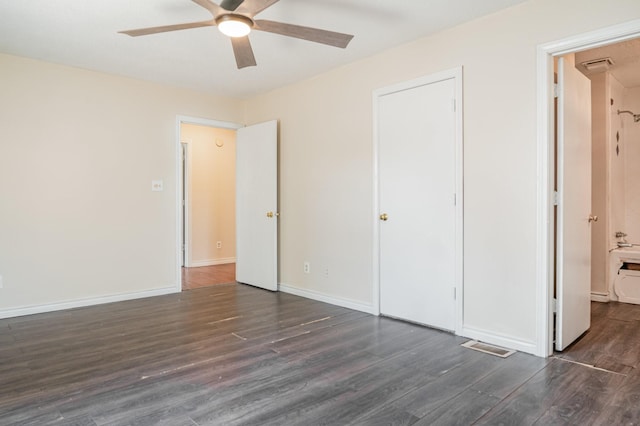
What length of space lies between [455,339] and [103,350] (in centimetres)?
264

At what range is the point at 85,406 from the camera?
209 cm

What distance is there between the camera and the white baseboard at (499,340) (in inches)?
111

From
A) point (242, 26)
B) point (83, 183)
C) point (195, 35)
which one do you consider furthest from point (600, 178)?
point (83, 183)

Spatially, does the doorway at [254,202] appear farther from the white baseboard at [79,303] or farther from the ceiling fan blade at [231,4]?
the ceiling fan blade at [231,4]

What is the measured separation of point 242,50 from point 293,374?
85.3 inches

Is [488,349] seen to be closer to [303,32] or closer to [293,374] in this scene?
[293,374]

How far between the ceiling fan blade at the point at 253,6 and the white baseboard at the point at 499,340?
268 centimetres

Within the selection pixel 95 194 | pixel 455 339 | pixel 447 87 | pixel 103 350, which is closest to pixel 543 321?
pixel 455 339

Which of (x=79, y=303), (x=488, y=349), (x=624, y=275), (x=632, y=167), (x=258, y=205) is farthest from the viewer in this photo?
(x=258, y=205)

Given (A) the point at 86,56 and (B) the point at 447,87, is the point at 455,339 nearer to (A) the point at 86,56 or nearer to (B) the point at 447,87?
(B) the point at 447,87

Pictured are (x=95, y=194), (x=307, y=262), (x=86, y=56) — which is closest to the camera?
(x=86, y=56)

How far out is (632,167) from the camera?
4.95m

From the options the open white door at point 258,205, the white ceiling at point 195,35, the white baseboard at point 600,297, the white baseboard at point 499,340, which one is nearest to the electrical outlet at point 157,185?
the open white door at point 258,205

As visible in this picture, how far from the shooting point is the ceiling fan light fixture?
7.72ft
